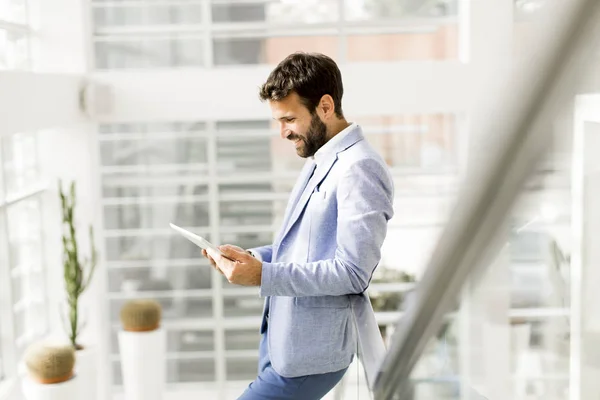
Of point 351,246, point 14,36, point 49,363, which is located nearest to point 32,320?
point 49,363

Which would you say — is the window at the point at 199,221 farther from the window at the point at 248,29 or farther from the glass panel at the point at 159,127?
the window at the point at 248,29

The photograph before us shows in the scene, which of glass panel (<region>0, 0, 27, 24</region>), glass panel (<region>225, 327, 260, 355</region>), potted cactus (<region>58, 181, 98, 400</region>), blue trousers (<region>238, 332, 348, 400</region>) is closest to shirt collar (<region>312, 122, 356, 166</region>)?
blue trousers (<region>238, 332, 348, 400</region>)

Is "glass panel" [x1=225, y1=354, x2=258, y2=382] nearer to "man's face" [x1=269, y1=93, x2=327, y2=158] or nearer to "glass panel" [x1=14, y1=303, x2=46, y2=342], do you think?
"glass panel" [x1=14, y1=303, x2=46, y2=342]

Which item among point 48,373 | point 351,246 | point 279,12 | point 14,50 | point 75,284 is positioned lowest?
point 48,373

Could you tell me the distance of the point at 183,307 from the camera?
19.0 ft

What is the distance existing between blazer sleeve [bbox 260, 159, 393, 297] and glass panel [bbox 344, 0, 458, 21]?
363 cm

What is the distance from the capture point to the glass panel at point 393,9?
5605 mm

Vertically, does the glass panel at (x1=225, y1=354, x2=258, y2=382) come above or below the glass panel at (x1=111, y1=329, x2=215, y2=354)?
below

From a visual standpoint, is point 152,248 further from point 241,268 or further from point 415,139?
point 241,268

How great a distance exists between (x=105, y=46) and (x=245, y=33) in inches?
41.0

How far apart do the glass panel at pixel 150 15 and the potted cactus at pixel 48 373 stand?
249 cm

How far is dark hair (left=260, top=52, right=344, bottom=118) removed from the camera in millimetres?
2412

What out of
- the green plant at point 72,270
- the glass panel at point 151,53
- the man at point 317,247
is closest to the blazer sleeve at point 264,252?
the man at point 317,247

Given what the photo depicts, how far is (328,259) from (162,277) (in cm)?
378
